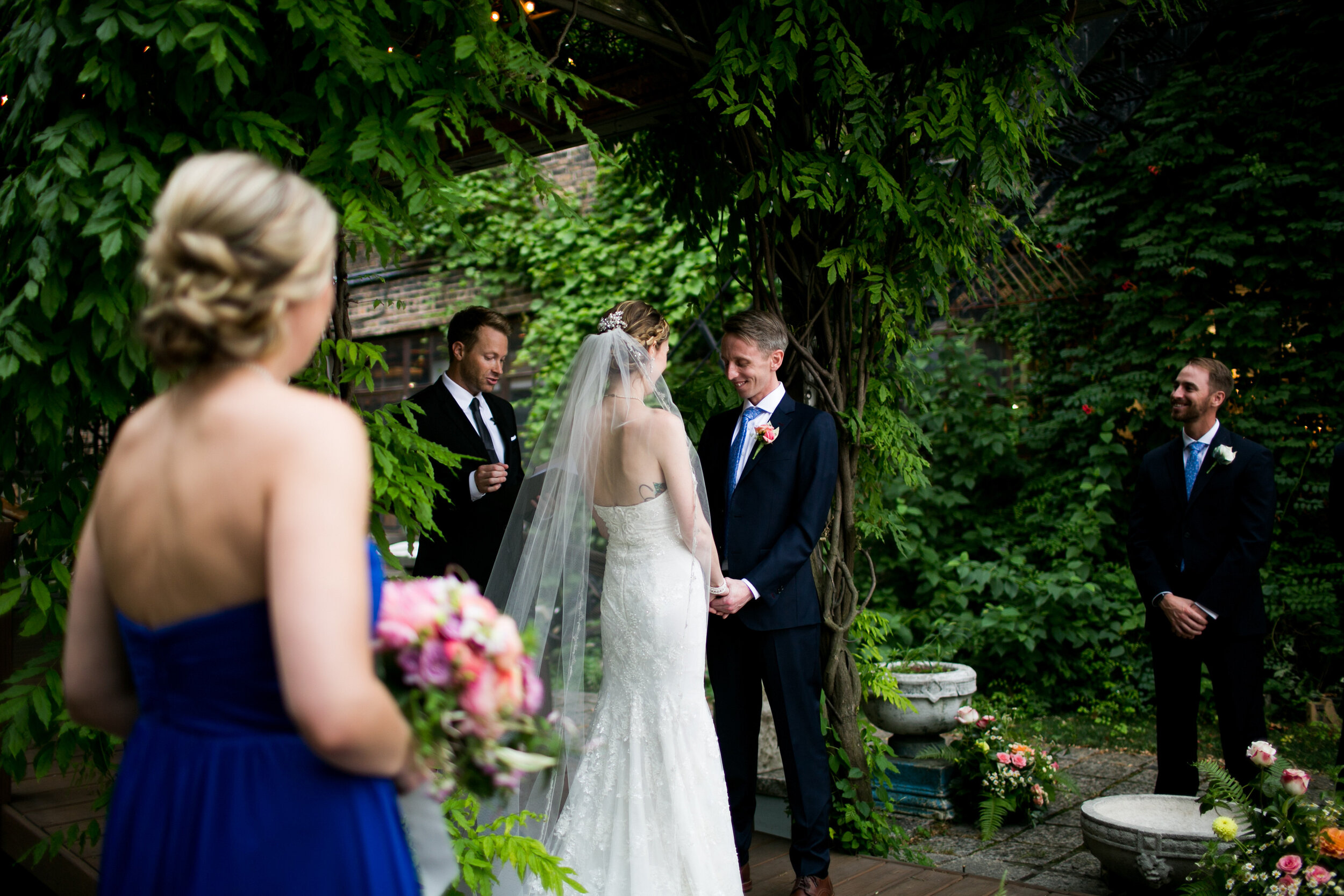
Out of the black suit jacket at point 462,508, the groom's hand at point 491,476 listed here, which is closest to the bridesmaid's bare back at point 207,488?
the groom's hand at point 491,476

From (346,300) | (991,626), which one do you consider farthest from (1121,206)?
(346,300)

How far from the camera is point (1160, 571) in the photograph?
4.54 metres

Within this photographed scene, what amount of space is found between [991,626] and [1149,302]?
267 centimetres

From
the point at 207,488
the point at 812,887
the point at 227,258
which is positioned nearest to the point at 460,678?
the point at 207,488

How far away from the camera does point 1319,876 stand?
2863 millimetres

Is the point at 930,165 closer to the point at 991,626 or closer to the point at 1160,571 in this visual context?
the point at 1160,571

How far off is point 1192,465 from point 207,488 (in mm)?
4448

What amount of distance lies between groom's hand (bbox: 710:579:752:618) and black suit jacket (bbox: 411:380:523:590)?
104cm

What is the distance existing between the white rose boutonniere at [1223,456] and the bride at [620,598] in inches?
95.9

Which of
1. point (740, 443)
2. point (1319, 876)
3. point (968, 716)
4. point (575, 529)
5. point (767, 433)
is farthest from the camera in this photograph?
point (968, 716)

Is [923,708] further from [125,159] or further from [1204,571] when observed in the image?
[125,159]

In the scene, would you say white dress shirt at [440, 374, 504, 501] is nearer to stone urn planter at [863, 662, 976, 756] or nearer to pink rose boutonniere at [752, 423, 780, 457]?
pink rose boutonniere at [752, 423, 780, 457]

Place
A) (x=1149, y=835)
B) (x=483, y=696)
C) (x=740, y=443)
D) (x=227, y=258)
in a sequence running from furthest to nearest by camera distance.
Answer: (x=740, y=443) → (x=1149, y=835) → (x=483, y=696) → (x=227, y=258)

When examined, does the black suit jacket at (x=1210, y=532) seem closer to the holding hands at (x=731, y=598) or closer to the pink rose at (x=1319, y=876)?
the pink rose at (x=1319, y=876)
